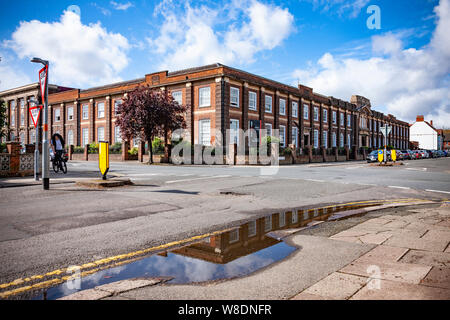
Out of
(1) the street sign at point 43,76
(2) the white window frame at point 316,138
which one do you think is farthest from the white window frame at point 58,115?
(1) the street sign at point 43,76

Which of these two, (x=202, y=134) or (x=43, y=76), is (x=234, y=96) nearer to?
(x=202, y=134)

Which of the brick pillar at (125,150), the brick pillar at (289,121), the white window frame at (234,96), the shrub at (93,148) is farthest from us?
the brick pillar at (289,121)

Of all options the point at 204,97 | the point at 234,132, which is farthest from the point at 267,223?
the point at 204,97

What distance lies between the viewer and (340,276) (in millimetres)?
3322

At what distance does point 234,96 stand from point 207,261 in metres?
30.7

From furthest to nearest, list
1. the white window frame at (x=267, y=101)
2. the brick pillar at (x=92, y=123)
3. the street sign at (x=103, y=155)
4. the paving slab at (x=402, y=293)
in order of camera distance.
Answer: the brick pillar at (x=92, y=123) < the white window frame at (x=267, y=101) < the street sign at (x=103, y=155) < the paving slab at (x=402, y=293)

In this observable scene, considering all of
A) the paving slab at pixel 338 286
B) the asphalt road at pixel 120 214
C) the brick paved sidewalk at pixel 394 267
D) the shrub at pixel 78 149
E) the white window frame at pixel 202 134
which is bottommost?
the paving slab at pixel 338 286

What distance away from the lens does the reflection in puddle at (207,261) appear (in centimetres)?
332

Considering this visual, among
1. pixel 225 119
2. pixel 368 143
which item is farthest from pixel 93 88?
pixel 368 143

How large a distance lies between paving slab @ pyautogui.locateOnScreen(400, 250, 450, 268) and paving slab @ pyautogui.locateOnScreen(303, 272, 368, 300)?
3.14 feet

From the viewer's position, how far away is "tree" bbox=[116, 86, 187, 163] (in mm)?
28719

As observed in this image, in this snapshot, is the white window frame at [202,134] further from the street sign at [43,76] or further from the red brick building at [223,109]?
the street sign at [43,76]

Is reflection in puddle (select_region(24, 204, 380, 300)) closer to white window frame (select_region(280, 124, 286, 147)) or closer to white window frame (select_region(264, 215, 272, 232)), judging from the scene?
white window frame (select_region(264, 215, 272, 232))
